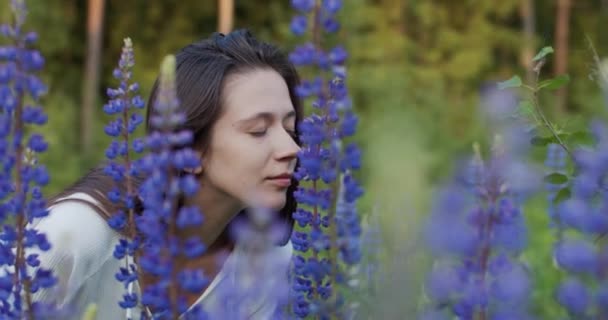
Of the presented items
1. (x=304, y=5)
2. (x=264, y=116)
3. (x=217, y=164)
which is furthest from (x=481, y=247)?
(x=217, y=164)

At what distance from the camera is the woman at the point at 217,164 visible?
221cm

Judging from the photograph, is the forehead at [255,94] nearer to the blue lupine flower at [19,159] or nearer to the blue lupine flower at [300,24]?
the blue lupine flower at [300,24]

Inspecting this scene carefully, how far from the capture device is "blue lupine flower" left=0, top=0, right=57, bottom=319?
4.44ft

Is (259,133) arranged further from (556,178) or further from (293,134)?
(556,178)

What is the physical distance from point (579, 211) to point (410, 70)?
66.0 ft

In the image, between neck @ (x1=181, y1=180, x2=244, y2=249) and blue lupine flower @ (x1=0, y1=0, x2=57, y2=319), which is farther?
neck @ (x1=181, y1=180, x2=244, y2=249)

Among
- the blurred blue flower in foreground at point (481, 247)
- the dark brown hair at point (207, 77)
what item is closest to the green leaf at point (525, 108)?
the blurred blue flower in foreground at point (481, 247)

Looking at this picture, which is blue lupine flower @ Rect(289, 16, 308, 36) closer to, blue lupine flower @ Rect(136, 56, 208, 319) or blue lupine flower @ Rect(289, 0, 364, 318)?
blue lupine flower @ Rect(289, 0, 364, 318)

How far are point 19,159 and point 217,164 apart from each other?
3.14 ft

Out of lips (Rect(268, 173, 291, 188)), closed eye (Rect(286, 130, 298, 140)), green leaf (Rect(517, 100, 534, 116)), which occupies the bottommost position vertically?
lips (Rect(268, 173, 291, 188))

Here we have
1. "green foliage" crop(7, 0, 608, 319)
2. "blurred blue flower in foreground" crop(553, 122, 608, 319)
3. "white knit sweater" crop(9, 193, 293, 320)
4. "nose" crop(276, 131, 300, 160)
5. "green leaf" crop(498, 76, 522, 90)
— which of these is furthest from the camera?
"green foliage" crop(7, 0, 608, 319)

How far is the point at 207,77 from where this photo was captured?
8.21ft

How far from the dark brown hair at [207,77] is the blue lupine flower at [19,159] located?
35.6 inches

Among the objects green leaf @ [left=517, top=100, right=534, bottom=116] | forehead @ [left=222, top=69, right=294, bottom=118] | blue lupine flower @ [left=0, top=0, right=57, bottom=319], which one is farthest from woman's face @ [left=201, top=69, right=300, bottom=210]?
blue lupine flower @ [left=0, top=0, right=57, bottom=319]
